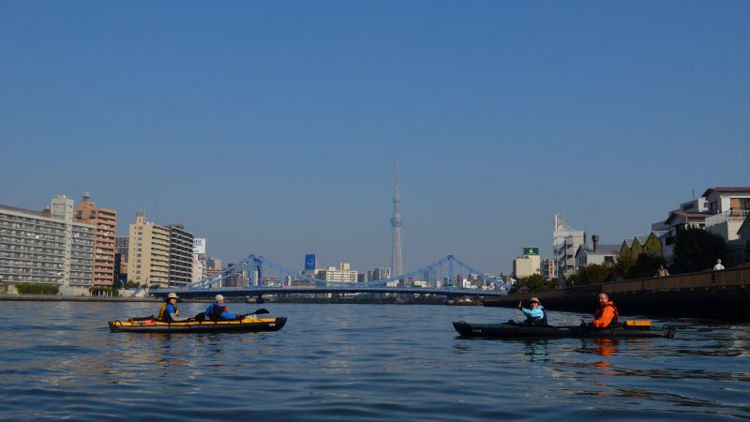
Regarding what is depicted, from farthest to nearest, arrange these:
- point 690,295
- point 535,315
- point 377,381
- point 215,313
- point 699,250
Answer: point 699,250
point 690,295
point 215,313
point 535,315
point 377,381

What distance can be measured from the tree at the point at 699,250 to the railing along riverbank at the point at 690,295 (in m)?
7.79

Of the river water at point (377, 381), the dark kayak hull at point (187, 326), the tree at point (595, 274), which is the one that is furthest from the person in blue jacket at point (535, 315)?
the tree at point (595, 274)

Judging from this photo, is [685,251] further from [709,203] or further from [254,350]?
[254,350]

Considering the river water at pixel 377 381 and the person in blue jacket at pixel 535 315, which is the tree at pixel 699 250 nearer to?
the river water at pixel 377 381

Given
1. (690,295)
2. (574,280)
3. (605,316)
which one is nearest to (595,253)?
(574,280)

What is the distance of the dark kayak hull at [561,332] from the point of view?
24422mm

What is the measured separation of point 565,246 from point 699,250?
80.1 m

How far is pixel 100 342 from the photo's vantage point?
24.9 metres

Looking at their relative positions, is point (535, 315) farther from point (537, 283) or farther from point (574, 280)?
point (537, 283)

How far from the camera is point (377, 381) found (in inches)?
573

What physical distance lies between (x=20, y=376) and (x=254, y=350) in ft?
26.2

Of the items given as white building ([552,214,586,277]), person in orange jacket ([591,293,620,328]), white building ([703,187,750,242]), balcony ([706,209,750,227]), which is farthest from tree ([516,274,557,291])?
person in orange jacket ([591,293,620,328])

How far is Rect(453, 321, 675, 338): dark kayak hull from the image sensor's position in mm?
24422

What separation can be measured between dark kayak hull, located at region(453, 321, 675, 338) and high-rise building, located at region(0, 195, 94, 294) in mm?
170799
